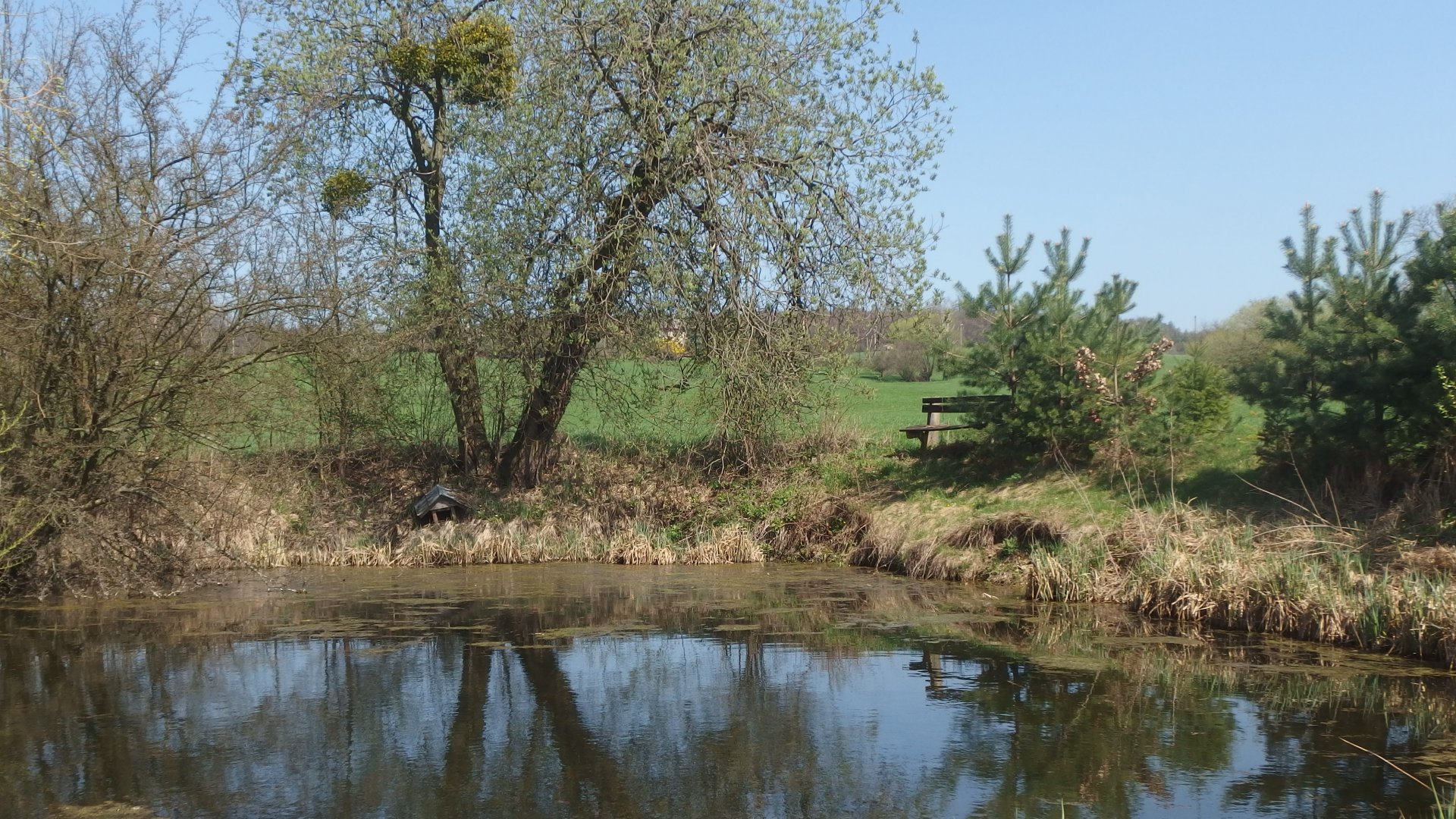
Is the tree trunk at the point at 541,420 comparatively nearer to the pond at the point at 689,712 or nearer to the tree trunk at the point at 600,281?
the tree trunk at the point at 600,281

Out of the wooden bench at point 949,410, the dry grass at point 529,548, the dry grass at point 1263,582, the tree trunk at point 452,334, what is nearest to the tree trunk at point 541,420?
the tree trunk at point 452,334

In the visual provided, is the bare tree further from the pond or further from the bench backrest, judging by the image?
the bench backrest

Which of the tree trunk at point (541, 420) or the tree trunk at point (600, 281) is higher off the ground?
the tree trunk at point (600, 281)

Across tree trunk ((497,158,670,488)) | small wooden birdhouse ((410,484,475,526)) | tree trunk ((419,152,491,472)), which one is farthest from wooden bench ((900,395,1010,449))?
small wooden birdhouse ((410,484,475,526))

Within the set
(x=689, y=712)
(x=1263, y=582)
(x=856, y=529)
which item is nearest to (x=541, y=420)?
(x=856, y=529)

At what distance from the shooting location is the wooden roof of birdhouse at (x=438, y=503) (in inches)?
702

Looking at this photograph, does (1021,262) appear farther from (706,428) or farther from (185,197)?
(185,197)

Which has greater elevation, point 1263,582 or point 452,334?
point 452,334

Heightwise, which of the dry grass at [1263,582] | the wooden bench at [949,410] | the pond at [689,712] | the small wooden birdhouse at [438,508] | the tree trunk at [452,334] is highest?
the tree trunk at [452,334]

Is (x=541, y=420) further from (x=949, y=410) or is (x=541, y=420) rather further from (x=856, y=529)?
(x=949, y=410)

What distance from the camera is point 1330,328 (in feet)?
43.8

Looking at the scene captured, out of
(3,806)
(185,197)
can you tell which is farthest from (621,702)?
(185,197)

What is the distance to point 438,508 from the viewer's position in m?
17.9

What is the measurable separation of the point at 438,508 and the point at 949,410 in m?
8.08
